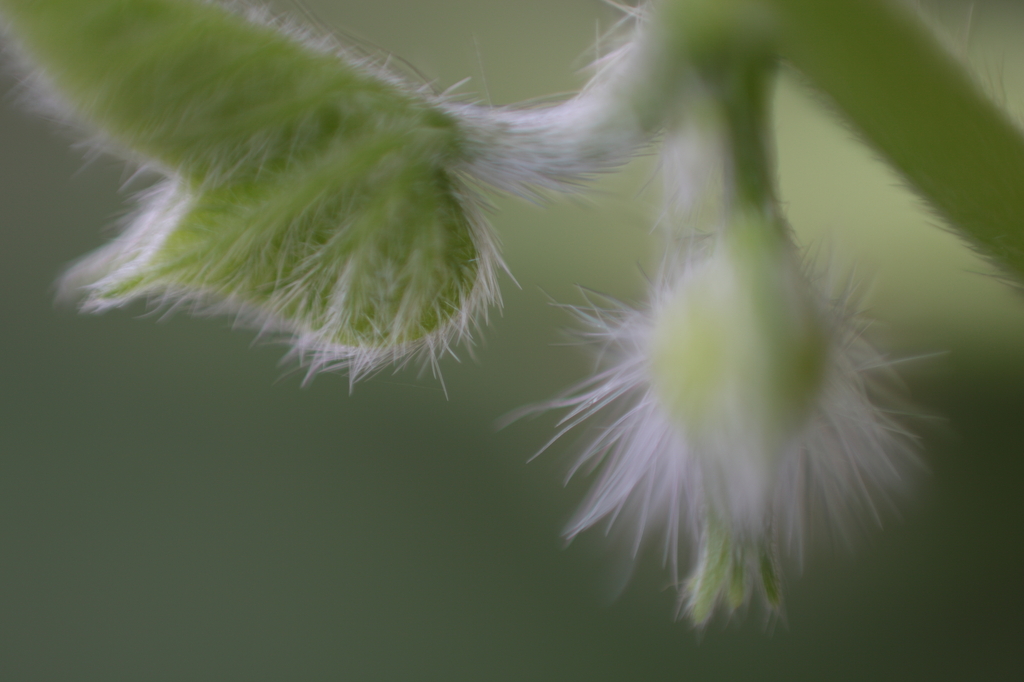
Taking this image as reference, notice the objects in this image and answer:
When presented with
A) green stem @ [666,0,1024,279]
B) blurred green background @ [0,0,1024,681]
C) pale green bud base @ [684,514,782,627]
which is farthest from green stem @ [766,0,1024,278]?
blurred green background @ [0,0,1024,681]

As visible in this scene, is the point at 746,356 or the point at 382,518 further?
the point at 382,518

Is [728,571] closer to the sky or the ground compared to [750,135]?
closer to the ground

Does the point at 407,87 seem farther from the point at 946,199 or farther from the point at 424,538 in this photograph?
the point at 424,538

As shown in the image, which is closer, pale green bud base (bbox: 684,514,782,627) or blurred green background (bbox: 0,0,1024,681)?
pale green bud base (bbox: 684,514,782,627)

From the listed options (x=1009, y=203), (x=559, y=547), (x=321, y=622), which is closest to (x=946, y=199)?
(x=1009, y=203)

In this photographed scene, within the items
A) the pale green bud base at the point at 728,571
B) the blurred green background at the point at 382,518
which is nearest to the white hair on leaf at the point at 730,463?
the pale green bud base at the point at 728,571

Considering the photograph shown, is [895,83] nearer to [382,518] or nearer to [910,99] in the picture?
[910,99]

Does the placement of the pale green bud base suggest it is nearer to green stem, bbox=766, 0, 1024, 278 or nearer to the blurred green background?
green stem, bbox=766, 0, 1024, 278

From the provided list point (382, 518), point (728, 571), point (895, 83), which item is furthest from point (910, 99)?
point (382, 518)

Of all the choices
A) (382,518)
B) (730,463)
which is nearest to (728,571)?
(730,463)
